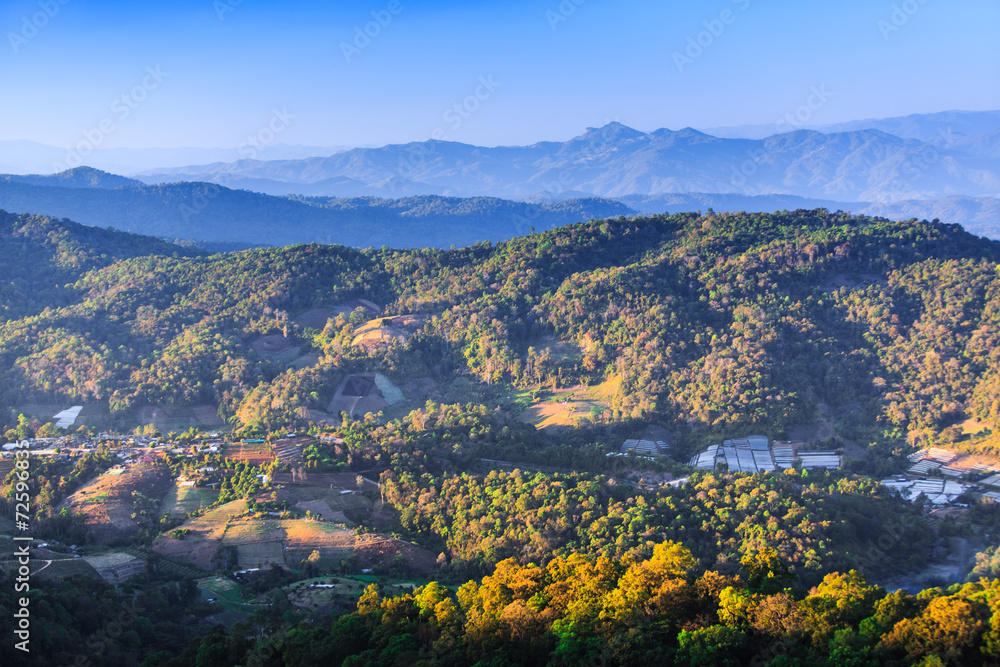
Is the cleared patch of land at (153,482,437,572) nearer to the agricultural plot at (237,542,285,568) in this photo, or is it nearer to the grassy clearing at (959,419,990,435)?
the agricultural plot at (237,542,285,568)

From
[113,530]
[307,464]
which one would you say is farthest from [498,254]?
[113,530]

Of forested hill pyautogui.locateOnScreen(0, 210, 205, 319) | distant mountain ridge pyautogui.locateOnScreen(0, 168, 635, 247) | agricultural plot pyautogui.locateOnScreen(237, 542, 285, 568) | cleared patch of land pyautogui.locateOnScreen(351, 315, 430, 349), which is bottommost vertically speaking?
agricultural plot pyautogui.locateOnScreen(237, 542, 285, 568)

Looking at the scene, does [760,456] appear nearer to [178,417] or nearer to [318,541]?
[318,541]

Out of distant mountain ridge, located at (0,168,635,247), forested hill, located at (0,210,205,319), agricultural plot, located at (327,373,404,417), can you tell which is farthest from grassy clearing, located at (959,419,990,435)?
distant mountain ridge, located at (0,168,635,247)

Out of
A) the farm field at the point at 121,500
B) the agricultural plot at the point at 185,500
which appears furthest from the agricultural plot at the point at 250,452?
the farm field at the point at 121,500

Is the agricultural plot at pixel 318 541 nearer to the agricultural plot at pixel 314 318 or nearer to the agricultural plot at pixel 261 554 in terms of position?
the agricultural plot at pixel 261 554

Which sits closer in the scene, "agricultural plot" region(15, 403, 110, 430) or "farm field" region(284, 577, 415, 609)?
"farm field" region(284, 577, 415, 609)
